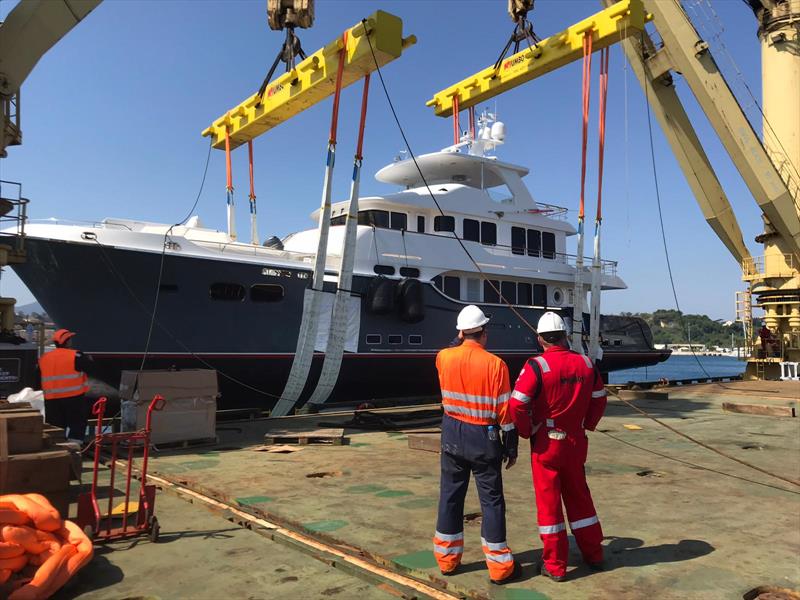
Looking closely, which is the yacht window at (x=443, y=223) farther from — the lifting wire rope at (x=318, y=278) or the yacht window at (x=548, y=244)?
the lifting wire rope at (x=318, y=278)

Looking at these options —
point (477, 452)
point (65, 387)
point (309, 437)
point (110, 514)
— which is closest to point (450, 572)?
point (477, 452)

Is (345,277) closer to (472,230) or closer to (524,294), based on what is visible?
(472,230)

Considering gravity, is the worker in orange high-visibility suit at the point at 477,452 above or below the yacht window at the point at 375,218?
below

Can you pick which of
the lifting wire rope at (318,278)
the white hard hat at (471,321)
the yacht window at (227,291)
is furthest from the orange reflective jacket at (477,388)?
the yacht window at (227,291)

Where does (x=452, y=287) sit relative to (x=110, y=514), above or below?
above

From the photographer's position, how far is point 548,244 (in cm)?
1633

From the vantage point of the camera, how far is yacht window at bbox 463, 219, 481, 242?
14.5m

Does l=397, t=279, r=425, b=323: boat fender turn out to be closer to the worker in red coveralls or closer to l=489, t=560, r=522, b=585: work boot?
the worker in red coveralls

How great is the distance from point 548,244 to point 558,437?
13.7m

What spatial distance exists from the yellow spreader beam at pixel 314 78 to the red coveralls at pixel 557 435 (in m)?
6.94

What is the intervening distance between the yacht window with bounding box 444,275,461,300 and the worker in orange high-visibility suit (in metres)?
10.5

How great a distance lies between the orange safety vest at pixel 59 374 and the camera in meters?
5.96

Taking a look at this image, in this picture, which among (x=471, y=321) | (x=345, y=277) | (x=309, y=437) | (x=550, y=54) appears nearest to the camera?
(x=471, y=321)

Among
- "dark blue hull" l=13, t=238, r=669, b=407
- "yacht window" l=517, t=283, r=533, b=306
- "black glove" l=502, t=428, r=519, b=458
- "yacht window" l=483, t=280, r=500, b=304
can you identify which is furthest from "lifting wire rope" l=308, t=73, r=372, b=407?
"yacht window" l=517, t=283, r=533, b=306
